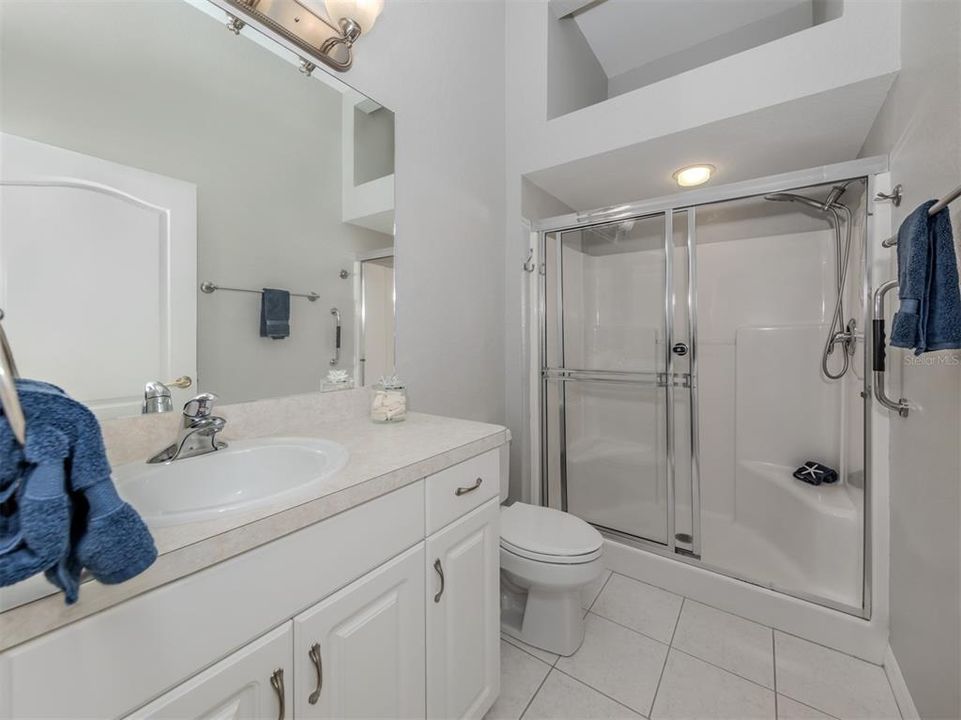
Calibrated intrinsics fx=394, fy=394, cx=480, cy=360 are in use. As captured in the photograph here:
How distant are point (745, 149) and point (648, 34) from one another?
3.82ft

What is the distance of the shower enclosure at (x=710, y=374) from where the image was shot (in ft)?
6.27

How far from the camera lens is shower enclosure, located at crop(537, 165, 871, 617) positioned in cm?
191

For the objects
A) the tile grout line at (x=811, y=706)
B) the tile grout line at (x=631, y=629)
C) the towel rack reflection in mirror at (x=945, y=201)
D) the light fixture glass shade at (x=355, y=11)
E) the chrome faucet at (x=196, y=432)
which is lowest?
the tile grout line at (x=811, y=706)

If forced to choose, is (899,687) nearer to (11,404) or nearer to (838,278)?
(838,278)

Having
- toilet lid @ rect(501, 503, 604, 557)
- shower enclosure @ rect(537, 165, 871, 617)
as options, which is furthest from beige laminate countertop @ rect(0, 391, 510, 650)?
shower enclosure @ rect(537, 165, 871, 617)

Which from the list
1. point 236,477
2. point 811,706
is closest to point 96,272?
point 236,477

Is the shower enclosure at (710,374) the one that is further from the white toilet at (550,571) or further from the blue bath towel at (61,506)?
the blue bath towel at (61,506)

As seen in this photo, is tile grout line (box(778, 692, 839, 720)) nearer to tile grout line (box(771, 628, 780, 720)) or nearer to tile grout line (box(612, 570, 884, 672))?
tile grout line (box(771, 628, 780, 720))

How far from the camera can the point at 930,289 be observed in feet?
2.91

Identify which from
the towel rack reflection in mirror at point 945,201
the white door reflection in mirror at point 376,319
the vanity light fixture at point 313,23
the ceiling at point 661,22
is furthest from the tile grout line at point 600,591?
the ceiling at point 661,22

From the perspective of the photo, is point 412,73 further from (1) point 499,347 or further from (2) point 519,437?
(2) point 519,437

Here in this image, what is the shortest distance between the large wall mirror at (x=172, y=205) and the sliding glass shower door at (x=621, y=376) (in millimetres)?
1231

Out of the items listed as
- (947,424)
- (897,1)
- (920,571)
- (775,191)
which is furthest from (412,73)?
(920,571)

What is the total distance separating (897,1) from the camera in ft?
4.29
